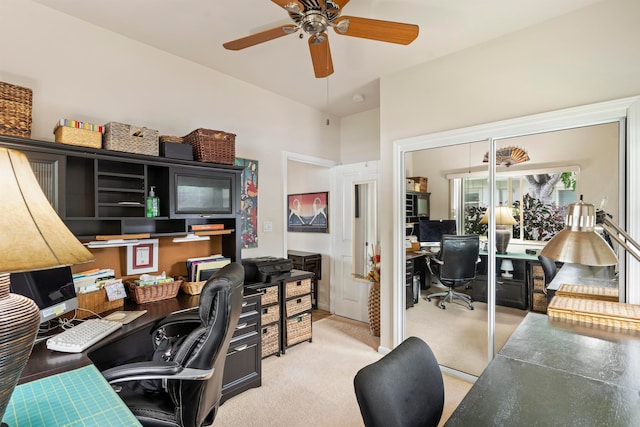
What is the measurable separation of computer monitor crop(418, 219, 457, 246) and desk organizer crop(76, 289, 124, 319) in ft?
8.63

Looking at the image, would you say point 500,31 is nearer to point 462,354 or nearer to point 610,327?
point 610,327

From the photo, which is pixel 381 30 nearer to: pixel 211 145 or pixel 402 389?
pixel 211 145

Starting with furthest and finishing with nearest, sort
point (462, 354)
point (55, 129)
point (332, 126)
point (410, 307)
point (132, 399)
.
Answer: point (332, 126) < point (410, 307) < point (462, 354) < point (55, 129) < point (132, 399)

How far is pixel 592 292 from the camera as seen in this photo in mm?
2174

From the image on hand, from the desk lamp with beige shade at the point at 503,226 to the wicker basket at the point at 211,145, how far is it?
233 centimetres

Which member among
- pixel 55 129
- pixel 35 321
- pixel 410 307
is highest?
pixel 55 129

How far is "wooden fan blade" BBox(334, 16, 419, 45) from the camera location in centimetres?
168

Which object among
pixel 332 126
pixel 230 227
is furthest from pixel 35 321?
pixel 332 126

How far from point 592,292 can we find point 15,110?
12.4 ft

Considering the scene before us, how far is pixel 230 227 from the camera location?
2869 millimetres

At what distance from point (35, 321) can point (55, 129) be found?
183 cm

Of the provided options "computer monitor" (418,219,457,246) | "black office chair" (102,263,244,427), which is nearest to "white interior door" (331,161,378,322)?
"computer monitor" (418,219,457,246)

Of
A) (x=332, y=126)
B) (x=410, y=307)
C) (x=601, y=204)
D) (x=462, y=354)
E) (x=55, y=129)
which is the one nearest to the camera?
(x=55, y=129)

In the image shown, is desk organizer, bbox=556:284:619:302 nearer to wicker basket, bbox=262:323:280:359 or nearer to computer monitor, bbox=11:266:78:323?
wicker basket, bbox=262:323:280:359
